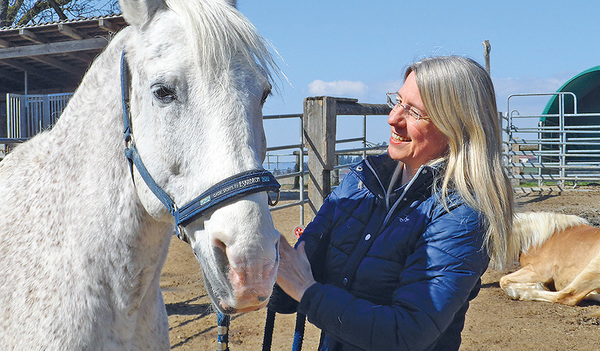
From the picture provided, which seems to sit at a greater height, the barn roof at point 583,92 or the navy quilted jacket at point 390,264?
the barn roof at point 583,92

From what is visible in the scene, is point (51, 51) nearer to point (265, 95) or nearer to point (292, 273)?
point (265, 95)

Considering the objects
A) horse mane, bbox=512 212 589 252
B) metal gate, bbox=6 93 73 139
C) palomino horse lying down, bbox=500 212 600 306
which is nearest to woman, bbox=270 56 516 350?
palomino horse lying down, bbox=500 212 600 306

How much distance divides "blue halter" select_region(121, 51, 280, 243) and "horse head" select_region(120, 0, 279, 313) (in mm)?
16

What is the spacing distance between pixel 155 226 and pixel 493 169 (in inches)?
42.5

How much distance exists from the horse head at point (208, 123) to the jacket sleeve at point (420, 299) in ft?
0.90

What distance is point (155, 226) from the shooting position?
1.56 metres

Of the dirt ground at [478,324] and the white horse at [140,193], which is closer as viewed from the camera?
the white horse at [140,193]

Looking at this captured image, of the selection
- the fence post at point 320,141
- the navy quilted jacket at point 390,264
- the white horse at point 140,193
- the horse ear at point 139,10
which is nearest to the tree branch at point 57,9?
the fence post at point 320,141

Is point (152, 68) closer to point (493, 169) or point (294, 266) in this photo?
point (294, 266)

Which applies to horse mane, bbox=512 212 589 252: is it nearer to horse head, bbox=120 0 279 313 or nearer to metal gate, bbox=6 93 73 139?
horse head, bbox=120 0 279 313

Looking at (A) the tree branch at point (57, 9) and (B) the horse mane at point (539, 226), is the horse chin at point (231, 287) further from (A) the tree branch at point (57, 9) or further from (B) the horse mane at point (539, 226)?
(A) the tree branch at point (57, 9)

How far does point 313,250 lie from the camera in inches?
70.2

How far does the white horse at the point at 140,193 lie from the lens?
4.13ft

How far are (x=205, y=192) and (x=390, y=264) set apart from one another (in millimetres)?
638
